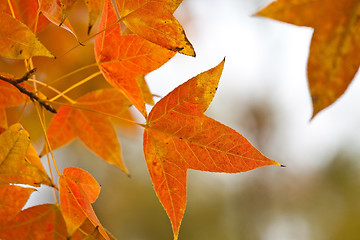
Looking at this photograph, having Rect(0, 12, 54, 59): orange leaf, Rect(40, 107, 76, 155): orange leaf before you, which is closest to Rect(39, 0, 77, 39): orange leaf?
Rect(0, 12, 54, 59): orange leaf

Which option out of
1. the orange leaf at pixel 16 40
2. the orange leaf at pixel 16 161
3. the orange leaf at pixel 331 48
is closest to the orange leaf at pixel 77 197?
the orange leaf at pixel 16 161

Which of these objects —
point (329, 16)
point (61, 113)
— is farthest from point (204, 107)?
point (61, 113)

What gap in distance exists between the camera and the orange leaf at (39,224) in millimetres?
429

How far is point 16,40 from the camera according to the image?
1.19 feet

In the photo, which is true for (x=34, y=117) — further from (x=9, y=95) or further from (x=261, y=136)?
(x=261, y=136)

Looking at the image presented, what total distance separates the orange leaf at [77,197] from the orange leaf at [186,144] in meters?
0.07

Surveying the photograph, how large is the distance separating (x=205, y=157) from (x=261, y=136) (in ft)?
9.76

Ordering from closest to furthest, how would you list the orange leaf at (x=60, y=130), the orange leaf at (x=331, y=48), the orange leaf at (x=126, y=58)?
the orange leaf at (x=331, y=48), the orange leaf at (x=126, y=58), the orange leaf at (x=60, y=130)

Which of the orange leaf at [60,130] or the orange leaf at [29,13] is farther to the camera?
the orange leaf at [60,130]

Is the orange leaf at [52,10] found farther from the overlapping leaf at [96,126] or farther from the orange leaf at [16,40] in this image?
the overlapping leaf at [96,126]

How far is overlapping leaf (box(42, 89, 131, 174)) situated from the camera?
1.96ft

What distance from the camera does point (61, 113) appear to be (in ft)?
1.95

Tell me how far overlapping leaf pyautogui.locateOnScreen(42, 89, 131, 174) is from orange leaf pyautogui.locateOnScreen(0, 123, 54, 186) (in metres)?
0.21

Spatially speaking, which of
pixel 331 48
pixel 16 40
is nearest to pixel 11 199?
pixel 16 40
